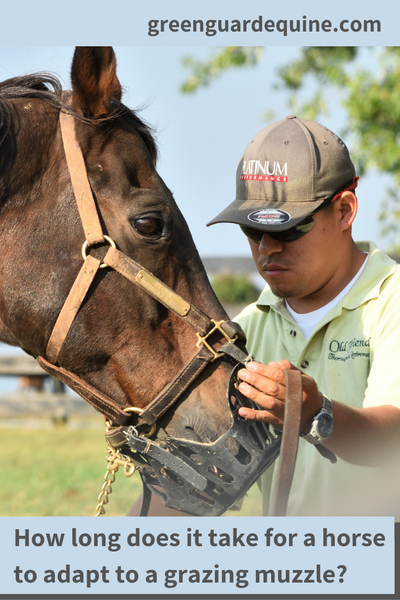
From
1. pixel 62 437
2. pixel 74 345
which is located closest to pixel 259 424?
pixel 74 345

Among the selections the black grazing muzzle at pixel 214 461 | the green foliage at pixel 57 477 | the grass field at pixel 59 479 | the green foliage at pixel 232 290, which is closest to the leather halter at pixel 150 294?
the black grazing muzzle at pixel 214 461

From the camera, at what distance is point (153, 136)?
2.84m

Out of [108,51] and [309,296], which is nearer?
[108,51]

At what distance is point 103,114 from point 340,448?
159cm

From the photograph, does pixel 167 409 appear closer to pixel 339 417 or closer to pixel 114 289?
pixel 114 289

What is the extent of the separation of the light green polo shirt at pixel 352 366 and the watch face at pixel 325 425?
41cm

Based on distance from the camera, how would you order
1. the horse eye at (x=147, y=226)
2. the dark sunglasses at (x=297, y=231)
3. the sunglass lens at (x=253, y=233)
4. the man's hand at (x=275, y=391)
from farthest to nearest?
the sunglass lens at (x=253, y=233)
the dark sunglasses at (x=297, y=231)
the horse eye at (x=147, y=226)
the man's hand at (x=275, y=391)

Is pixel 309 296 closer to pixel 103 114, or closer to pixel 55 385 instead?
pixel 103 114

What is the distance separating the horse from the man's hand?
19cm

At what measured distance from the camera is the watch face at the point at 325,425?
209 centimetres

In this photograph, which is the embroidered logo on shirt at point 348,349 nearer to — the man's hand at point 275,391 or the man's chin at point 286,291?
the man's chin at point 286,291

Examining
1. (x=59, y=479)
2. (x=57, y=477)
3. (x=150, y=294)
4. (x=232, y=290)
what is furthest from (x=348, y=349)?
(x=232, y=290)

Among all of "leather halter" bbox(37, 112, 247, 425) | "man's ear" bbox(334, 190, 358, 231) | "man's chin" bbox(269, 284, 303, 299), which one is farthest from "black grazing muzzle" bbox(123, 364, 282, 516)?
"man's ear" bbox(334, 190, 358, 231)

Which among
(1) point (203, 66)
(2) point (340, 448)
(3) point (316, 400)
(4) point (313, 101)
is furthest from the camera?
(1) point (203, 66)
